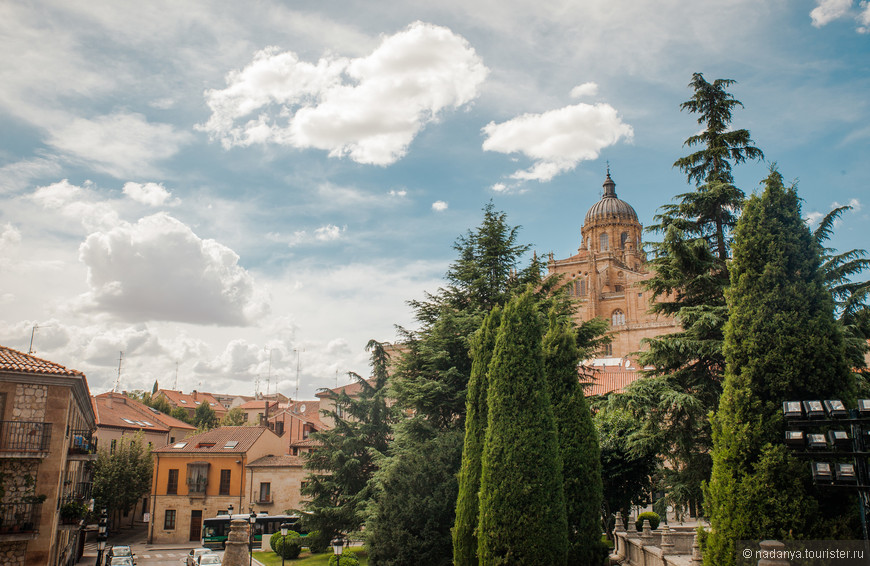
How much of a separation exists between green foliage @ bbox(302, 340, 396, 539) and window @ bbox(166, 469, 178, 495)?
16.7 m

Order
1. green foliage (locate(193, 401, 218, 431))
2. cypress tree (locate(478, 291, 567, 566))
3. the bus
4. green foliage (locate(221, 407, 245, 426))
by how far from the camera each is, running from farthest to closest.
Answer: green foliage (locate(193, 401, 218, 431)), green foliage (locate(221, 407, 245, 426)), the bus, cypress tree (locate(478, 291, 567, 566))

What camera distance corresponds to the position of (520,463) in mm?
11656

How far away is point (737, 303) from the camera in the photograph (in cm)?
999

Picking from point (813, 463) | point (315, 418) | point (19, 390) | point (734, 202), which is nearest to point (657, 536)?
point (734, 202)

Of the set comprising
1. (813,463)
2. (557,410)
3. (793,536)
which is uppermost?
(557,410)

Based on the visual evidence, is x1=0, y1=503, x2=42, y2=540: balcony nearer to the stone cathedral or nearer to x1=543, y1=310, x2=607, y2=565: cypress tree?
x1=543, y1=310, x2=607, y2=565: cypress tree

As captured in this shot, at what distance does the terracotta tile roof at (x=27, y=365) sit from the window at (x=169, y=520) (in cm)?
2277

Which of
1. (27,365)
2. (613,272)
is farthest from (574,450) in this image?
(613,272)

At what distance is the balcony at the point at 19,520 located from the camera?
588 inches

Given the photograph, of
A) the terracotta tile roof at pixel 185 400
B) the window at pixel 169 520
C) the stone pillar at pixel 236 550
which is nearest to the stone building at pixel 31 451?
the stone pillar at pixel 236 550

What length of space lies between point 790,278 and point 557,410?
579 centimetres

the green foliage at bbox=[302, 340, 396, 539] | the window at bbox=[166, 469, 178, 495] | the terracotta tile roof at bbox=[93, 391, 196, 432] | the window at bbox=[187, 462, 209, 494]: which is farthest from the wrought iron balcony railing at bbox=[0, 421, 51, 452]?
the terracotta tile roof at bbox=[93, 391, 196, 432]

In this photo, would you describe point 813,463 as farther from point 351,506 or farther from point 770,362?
point 351,506

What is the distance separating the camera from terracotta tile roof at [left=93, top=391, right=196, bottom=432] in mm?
43094
